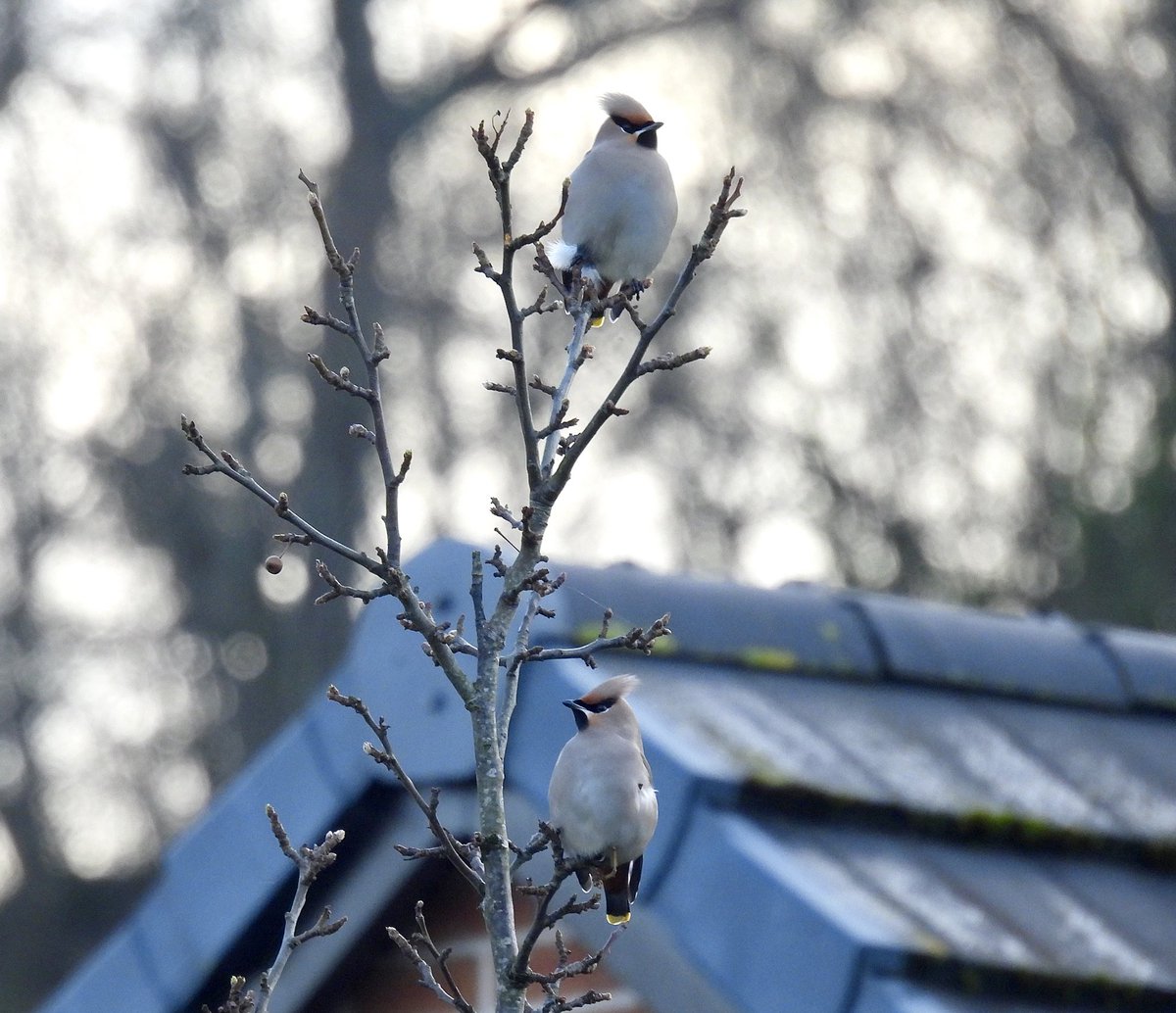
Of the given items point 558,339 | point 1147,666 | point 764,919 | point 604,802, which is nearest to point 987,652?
point 1147,666

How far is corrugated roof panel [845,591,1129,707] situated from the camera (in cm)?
440

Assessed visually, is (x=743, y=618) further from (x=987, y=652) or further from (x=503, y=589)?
(x=503, y=589)

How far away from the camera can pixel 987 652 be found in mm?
4516

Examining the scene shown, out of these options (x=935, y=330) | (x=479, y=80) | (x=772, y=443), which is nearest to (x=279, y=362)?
(x=479, y=80)

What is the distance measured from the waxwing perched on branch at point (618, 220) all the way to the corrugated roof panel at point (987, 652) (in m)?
1.57

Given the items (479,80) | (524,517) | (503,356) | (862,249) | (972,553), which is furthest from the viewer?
(479,80)

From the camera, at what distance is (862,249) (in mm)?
14461

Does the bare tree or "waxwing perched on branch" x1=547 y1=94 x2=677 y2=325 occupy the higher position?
"waxwing perched on branch" x1=547 y1=94 x2=677 y2=325

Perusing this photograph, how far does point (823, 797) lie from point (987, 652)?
1129mm

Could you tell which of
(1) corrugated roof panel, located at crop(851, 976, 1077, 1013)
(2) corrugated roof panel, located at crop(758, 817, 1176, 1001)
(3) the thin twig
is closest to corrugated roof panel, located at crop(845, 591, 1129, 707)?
(2) corrugated roof panel, located at crop(758, 817, 1176, 1001)

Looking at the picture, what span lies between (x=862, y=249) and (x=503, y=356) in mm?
12636

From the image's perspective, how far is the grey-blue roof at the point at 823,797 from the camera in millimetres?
3113

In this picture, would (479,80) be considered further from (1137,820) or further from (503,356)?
(503,356)

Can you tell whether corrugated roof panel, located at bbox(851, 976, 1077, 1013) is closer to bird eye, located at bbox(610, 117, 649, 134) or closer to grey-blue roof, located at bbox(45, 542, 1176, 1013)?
grey-blue roof, located at bbox(45, 542, 1176, 1013)
